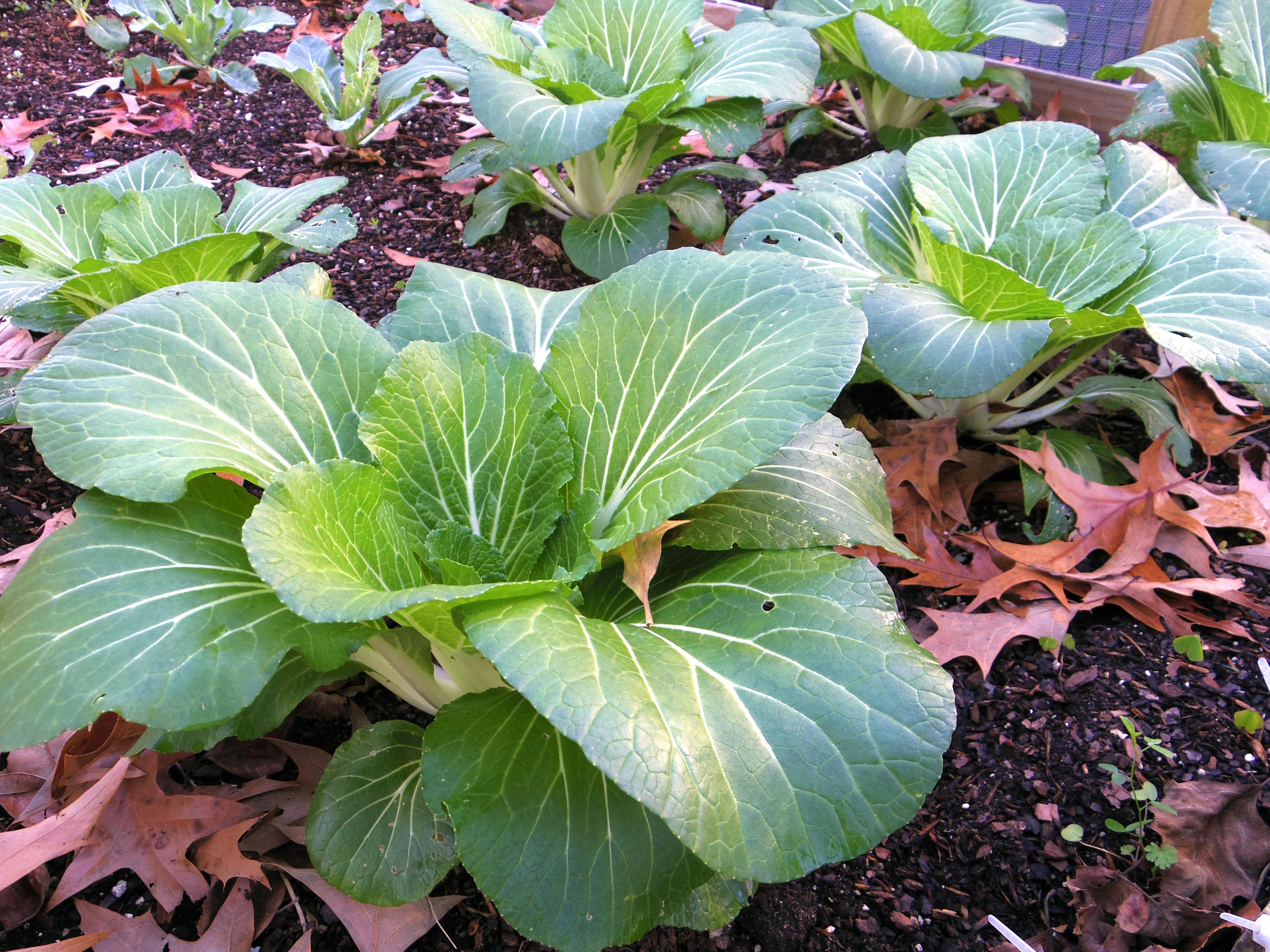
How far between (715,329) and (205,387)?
892 millimetres

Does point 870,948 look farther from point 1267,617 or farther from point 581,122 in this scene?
point 581,122

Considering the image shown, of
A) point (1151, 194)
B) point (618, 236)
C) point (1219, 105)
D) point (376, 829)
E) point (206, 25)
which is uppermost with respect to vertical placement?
point (206, 25)

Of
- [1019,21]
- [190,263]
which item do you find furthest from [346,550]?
[1019,21]

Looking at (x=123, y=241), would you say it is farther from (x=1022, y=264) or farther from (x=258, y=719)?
(x=1022, y=264)

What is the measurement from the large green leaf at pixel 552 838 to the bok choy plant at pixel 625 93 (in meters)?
1.88

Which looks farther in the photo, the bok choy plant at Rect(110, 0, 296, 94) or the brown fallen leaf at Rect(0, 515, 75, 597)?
the bok choy plant at Rect(110, 0, 296, 94)

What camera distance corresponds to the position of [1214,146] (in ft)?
8.63

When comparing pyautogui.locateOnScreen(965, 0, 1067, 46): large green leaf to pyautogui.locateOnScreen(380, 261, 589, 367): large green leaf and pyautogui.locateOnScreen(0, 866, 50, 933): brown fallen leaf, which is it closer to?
pyautogui.locateOnScreen(380, 261, 589, 367): large green leaf

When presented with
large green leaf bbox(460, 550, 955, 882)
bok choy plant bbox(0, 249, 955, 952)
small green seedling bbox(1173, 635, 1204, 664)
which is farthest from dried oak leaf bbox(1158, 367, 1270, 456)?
large green leaf bbox(460, 550, 955, 882)

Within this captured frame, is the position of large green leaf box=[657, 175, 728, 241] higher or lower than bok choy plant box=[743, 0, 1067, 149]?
lower

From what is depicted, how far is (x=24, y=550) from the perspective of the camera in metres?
2.02

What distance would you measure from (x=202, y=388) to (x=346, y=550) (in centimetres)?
43

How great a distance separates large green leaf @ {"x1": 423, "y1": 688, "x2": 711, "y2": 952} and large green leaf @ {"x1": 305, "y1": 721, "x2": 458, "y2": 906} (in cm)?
13

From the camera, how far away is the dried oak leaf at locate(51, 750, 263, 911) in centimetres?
150
